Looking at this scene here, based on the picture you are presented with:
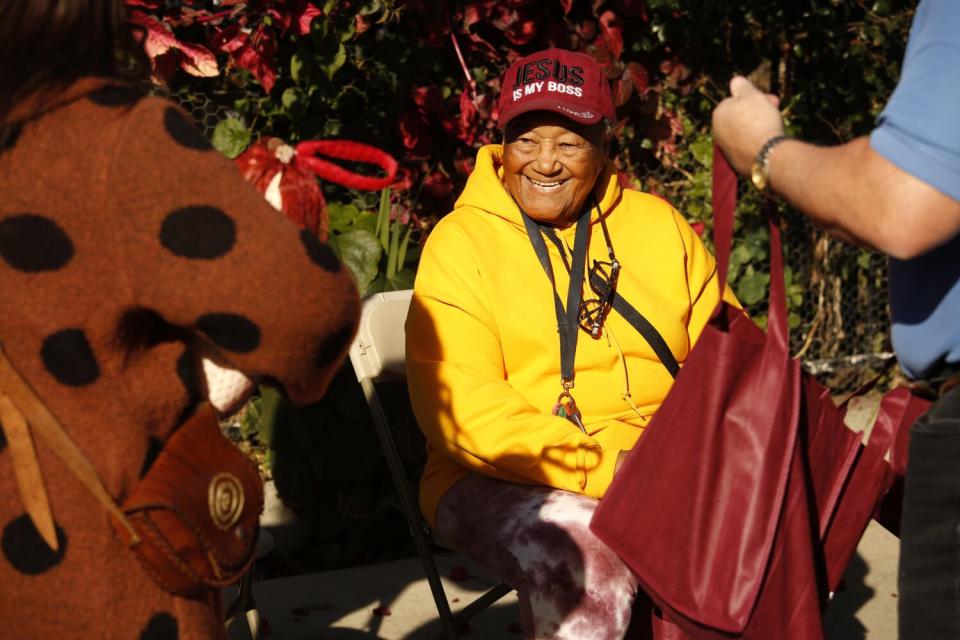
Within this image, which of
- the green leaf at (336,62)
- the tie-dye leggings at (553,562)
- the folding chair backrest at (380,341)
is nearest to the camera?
the tie-dye leggings at (553,562)

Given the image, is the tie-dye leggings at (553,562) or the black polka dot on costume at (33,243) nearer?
the black polka dot on costume at (33,243)

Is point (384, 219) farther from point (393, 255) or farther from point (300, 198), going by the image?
point (300, 198)

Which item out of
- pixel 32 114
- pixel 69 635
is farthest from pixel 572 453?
pixel 32 114

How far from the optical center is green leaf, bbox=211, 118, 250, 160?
156 inches

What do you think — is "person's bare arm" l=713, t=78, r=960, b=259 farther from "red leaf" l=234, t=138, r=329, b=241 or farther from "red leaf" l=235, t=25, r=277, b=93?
"red leaf" l=235, t=25, r=277, b=93

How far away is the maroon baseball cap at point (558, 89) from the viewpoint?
9.96ft

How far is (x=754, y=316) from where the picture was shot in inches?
223

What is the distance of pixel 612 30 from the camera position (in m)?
4.68

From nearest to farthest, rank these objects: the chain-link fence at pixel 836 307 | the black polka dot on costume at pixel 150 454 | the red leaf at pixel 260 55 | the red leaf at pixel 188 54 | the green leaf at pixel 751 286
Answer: the black polka dot on costume at pixel 150 454 < the red leaf at pixel 188 54 < the red leaf at pixel 260 55 < the green leaf at pixel 751 286 < the chain-link fence at pixel 836 307

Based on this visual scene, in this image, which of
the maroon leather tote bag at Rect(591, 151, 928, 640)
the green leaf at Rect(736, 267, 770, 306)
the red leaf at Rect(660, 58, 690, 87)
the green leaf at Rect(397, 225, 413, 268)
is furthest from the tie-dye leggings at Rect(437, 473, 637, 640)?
the green leaf at Rect(736, 267, 770, 306)

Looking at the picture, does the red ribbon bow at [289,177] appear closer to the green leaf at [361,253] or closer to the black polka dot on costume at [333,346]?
the black polka dot on costume at [333,346]

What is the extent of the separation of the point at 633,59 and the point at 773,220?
3.11 m

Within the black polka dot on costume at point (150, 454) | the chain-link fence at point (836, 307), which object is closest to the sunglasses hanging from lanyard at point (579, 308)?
the black polka dot on costume at point (150, 454)

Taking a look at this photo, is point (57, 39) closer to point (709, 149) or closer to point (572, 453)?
point (572, 453)
